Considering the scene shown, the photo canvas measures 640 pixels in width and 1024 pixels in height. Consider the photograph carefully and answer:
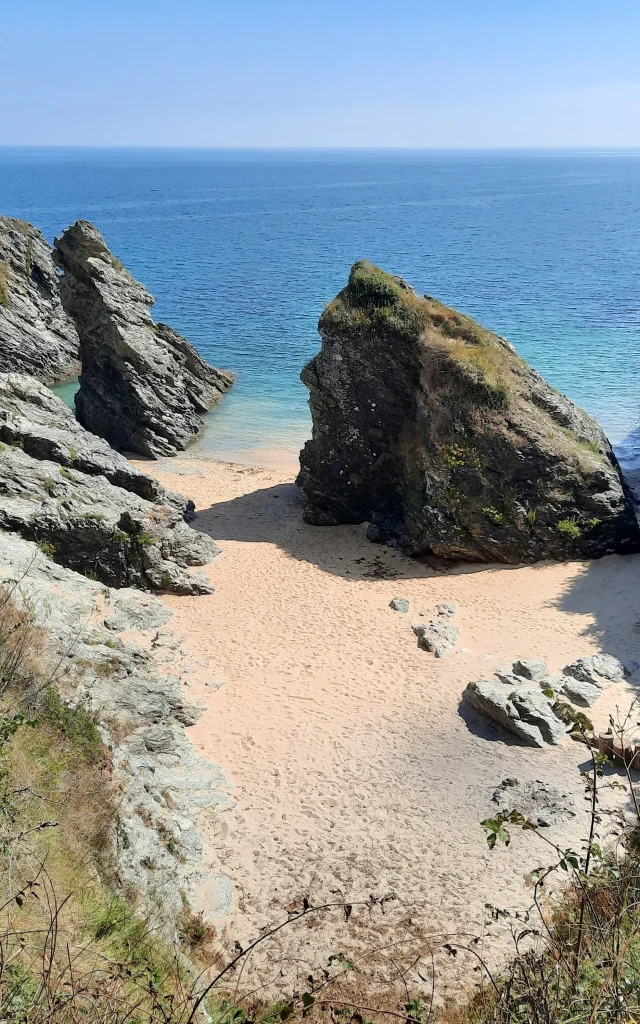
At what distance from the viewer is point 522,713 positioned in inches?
544

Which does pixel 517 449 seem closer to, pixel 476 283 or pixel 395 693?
pixel 395 693

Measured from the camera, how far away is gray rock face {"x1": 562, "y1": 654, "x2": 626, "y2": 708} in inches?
565

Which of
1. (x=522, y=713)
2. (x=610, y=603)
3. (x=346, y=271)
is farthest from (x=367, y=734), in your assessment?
(x=346, y=271)

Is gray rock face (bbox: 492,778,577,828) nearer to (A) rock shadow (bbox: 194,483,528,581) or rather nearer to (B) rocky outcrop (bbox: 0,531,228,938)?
(B) rocky outcrop (bbox: 0,531,228,938)

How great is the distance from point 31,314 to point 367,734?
119 feet

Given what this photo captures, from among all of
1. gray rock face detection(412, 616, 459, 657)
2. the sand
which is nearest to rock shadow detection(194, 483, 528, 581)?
the sand

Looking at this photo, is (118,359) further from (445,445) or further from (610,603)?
(610,603)

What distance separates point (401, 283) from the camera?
23.4 meters

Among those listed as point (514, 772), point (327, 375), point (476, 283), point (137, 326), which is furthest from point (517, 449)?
point (476, 283)

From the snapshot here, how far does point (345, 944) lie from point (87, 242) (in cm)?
2935

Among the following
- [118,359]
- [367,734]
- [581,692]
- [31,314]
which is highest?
[31,314]

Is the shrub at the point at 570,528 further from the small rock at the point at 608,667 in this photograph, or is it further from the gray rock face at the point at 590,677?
the small rock at the point at 608,667

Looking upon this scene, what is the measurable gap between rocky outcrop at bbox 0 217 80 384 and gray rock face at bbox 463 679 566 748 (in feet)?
107

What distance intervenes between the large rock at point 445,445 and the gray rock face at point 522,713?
7274 millimetres
